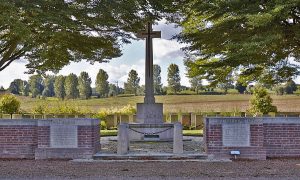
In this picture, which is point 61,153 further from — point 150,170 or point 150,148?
point 150,170

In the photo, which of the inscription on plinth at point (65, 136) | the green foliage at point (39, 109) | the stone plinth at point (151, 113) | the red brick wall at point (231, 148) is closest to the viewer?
the red brick wall at point (231, 148)

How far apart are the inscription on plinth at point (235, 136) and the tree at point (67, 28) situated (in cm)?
617

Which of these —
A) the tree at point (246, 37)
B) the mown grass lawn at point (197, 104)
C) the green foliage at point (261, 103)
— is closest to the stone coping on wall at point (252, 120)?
the tree at point (246, 37)

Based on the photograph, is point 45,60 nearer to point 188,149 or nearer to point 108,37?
point 108,37

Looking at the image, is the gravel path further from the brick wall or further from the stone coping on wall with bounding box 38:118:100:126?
the stone coping on wall with bounding box 38:118:100:126

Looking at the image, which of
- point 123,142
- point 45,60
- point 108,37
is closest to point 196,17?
point 108,37

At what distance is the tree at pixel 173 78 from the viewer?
52656 mm

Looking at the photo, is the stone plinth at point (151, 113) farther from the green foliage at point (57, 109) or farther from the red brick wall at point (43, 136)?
the green foliage at point (57, 109)

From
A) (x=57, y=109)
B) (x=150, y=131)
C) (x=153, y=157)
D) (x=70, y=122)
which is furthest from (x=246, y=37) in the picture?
(x=57, y=109)

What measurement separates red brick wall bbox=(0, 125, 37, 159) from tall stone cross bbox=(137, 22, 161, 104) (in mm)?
6473

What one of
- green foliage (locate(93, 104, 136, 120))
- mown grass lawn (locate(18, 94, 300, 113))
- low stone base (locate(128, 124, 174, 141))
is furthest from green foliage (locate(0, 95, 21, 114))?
low stone base (locate(128, 124, 174, 141))

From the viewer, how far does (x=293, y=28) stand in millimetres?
16188

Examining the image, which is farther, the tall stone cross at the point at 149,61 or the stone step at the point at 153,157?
the tall stone cross at the point at 149,61

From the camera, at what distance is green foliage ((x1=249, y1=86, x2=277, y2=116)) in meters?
27.8
